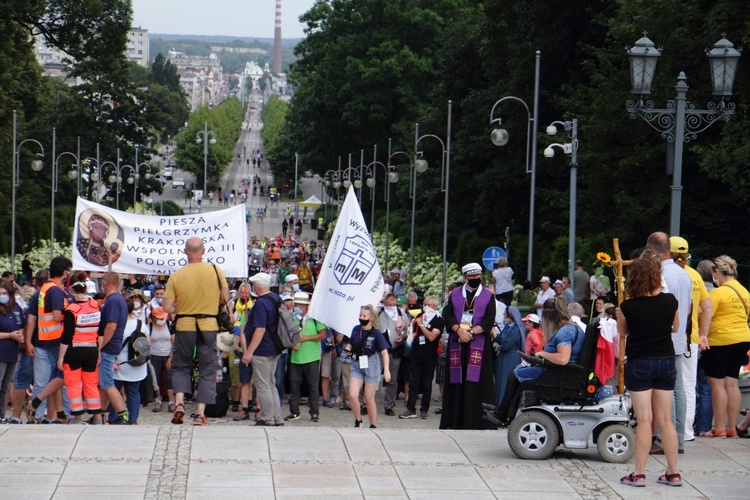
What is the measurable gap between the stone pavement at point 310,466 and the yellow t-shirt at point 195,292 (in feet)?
4.47

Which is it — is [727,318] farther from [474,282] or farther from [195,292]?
[195,292]

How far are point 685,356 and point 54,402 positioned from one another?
685 cm

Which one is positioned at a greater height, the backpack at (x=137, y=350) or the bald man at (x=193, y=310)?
the bald man at (x=193, y=310)

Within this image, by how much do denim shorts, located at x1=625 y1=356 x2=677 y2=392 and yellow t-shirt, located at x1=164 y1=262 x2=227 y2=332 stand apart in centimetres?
469

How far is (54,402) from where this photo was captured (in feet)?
50.0

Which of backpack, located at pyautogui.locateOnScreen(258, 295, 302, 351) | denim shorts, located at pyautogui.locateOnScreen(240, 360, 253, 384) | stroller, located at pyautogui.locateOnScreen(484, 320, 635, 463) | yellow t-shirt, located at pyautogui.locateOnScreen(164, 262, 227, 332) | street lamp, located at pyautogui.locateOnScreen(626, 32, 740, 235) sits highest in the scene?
street lamp, located at pyautogui.locateOnScreen(626, 32, 740, 235)

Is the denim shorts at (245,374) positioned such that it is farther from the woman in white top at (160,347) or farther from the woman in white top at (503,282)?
the woman in white top at (503,282)

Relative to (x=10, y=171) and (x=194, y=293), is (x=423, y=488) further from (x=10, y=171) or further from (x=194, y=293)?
(x=10, y=171)

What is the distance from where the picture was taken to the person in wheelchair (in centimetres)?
1213

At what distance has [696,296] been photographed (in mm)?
12516

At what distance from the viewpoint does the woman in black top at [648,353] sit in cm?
1028

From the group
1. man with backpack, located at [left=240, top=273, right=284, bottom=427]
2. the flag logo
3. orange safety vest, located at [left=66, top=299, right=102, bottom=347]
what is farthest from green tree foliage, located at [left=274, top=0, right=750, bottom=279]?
orange safety vest, located at [left=66, top=299, right=102, bottom=347]

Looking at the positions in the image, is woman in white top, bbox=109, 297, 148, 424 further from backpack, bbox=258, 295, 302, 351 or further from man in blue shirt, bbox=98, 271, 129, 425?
backpack, bbox=258, 295, 302, 351

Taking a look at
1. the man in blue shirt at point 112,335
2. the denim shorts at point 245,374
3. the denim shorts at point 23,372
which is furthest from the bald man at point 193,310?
the denim shorts at point 245,374
